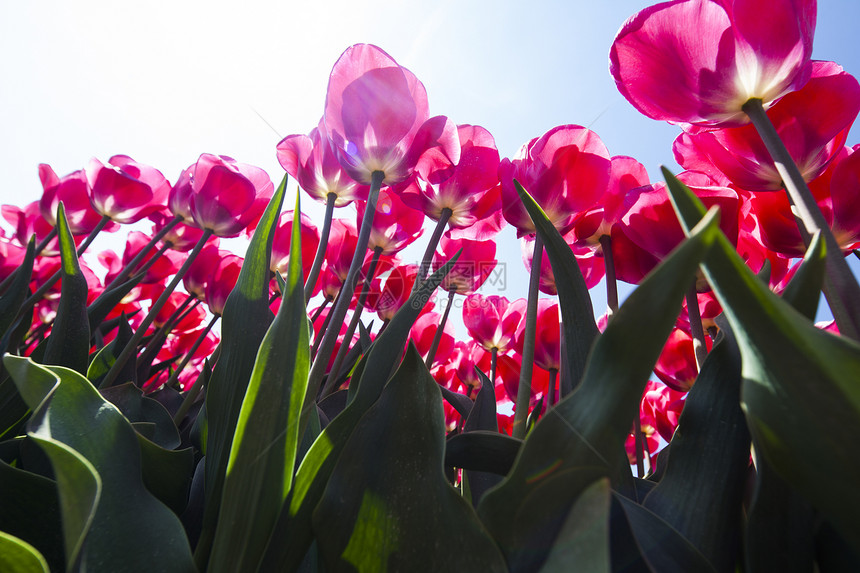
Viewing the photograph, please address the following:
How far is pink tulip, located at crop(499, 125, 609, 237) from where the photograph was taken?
1.70 feet

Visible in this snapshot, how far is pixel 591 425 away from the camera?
0.17 metres

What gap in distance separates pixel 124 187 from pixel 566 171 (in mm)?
777

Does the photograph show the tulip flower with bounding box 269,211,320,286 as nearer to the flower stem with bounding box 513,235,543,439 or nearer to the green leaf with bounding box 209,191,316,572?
the flower stem with bounding box 513,235,543,439

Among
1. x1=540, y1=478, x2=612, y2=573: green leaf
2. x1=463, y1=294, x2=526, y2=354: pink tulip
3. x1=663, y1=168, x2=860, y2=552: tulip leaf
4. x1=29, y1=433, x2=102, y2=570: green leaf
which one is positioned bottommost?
x1=29, y1=433, x2=102, y2=570: green leaf

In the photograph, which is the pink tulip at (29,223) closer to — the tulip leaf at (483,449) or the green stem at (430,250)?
the green stem at (430,250)

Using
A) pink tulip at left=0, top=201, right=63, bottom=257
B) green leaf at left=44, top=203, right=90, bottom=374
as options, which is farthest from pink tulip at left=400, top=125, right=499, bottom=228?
pink tulip at left=0, top=201, right=63, bottom=257

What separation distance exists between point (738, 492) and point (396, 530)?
0.16 meters

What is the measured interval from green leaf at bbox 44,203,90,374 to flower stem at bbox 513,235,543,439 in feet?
1.32

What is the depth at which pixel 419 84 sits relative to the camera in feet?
1.66

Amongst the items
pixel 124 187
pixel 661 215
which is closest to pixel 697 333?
pixel 661 215

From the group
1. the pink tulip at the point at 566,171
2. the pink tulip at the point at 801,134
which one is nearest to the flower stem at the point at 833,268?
the pink tulip at the point at 801,134

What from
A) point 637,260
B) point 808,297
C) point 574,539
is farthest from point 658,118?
point 574,539

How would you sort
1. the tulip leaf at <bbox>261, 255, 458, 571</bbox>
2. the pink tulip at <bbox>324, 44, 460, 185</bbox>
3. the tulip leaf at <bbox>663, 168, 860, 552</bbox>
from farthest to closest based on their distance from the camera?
the pink tulip at <bbox>324, 44, 460, 185</bbox>
the tulip leaf at <bbox>261, 255, 458, 571</bbox>
the tulip leaf at <bbox>663, 168, 860, 552</bbox>

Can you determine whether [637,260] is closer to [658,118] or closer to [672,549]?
[658,118]
